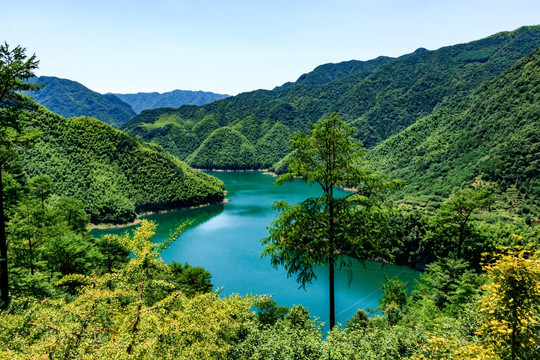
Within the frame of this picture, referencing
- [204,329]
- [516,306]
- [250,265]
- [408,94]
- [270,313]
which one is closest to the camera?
[516,306]

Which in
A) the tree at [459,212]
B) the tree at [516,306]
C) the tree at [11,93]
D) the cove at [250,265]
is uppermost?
the tree at [11,93]

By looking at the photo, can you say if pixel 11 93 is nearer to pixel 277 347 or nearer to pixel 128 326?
pixel 128 326

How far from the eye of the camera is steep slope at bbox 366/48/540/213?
43875 millimetres

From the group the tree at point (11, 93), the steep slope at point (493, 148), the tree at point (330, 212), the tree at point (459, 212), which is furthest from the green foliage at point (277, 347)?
the steep slope at point (493, 148)

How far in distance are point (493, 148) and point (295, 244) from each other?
5834 cm

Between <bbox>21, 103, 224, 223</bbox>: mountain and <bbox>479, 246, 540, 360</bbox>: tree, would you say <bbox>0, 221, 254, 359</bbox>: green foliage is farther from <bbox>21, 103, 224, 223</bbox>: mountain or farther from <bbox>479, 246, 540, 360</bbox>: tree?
<bbox>21, 103, 224, 223</bbox>: mountain

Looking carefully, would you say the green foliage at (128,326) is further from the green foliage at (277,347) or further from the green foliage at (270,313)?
the green foliage at (270,313)

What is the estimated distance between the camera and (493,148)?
173 feet

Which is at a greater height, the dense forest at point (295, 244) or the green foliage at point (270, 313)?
the dense forest at point (295, 244)

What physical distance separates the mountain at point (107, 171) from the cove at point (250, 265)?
176 inches

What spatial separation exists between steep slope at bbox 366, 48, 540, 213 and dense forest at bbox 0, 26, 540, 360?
309mm

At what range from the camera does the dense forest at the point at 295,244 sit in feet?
20.1

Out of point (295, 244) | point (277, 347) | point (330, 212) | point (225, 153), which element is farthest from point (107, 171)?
point (225, 153)

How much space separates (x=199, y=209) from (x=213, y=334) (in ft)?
213
